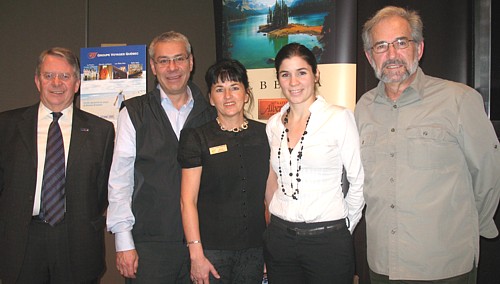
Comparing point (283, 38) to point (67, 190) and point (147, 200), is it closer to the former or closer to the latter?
point (147, 200)

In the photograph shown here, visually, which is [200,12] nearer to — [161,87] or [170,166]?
[161,87]

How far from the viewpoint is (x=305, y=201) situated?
1.74 m

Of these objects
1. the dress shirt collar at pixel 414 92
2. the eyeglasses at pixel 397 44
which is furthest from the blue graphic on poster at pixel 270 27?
the dress shirt collar at pixel 414 92

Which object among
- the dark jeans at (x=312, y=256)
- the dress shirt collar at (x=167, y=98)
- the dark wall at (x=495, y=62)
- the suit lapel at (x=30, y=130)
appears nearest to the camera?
the dark jeans at (x=312, y=256)

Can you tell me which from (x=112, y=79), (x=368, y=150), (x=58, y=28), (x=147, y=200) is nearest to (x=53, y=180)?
(x=147, y=200)

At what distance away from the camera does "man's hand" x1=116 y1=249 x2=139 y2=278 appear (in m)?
2.05

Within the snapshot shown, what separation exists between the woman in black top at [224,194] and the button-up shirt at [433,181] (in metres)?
0.61

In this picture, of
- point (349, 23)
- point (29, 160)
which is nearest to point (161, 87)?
point (29, 160)

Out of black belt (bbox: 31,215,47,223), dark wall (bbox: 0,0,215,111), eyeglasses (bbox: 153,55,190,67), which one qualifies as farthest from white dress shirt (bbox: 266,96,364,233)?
dark wall (bbox: 0,0,215,111)

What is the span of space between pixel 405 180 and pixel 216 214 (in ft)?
3.06

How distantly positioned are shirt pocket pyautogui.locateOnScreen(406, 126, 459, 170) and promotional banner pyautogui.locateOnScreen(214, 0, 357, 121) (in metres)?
0.77

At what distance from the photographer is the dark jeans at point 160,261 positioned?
80.5 inches

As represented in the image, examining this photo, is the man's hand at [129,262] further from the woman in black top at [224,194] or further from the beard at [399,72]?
the beard at [399,72]

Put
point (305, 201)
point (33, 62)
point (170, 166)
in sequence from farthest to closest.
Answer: point (33, 62), point (170, 166), point (305, 201)
